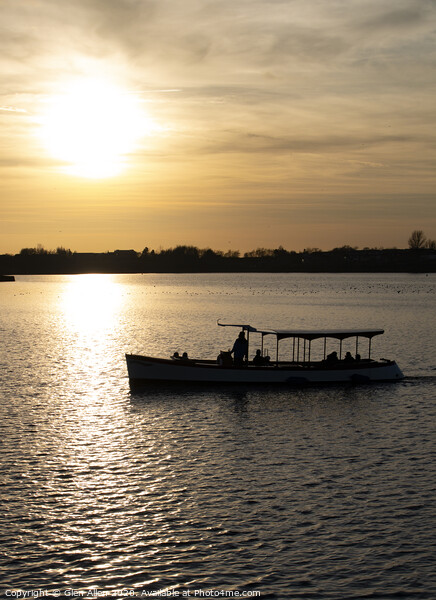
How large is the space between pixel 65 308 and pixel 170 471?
119625 millimetres

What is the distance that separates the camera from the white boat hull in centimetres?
4334

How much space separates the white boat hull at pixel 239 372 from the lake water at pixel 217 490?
877mm

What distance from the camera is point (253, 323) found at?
3632 inches

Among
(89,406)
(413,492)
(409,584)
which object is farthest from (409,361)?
(409,584)

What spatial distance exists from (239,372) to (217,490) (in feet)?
66.6

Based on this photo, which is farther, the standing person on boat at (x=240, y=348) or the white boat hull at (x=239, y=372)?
the white boat hull at (x=239, y=372)

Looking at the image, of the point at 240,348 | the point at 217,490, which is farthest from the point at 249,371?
the point at 217,490

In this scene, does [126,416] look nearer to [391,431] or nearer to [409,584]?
[391,431]

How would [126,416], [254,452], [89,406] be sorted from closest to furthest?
[254,452] → [126,416] → [89,406]

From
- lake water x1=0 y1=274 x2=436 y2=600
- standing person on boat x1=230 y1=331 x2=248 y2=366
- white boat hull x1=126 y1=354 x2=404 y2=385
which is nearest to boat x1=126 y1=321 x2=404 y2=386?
white boat hull x1=126 y1=354 x2=404 y2=385

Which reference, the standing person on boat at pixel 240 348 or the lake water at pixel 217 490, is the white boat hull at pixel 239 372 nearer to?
the standing person on boat at pixel 240 348

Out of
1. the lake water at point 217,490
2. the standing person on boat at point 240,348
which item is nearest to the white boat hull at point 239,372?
the standing person on boat at point 240,348

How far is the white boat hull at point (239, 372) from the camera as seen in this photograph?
4334 centimetres

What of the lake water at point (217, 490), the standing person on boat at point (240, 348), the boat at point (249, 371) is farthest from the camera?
the boat at point (249, 371)
